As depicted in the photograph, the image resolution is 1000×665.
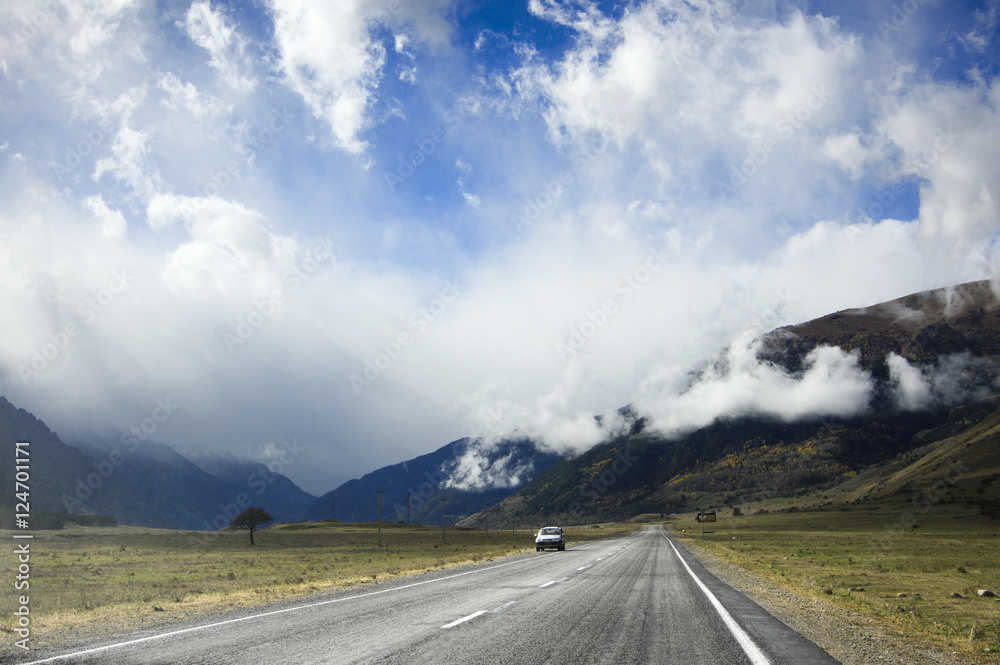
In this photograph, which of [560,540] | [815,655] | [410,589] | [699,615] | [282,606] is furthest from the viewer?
[560,540]

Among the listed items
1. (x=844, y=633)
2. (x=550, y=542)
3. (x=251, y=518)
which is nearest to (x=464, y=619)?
(x=844, y=633)

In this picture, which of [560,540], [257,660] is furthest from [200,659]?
[560,540]

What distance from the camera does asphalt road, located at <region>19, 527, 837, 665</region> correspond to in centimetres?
787

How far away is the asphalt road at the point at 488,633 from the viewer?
25.8ft

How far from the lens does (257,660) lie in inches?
300

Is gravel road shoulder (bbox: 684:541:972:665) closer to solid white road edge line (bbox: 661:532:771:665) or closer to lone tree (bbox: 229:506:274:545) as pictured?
solid white road edge line (bbox: 661:532:771:665)

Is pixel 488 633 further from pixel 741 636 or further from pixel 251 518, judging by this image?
pixel 251 518

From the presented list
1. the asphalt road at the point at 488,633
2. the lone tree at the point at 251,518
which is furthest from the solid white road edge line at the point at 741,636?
the lone tree at the point at 251,518

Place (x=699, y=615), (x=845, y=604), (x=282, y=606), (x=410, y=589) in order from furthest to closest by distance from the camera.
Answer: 1. (x=410, y=589)
2. (x=845, y=604)
3. (x=282, y=606)
4. (x=699, y=615)

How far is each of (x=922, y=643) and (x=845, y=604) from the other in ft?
19.3

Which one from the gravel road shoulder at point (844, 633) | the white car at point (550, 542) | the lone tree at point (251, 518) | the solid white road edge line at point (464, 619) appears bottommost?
the white car at point (550, 542)

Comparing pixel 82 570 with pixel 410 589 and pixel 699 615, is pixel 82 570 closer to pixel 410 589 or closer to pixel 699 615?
pixel 410 589

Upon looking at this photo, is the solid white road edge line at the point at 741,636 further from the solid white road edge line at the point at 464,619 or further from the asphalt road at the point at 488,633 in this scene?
the solid white road edge line at the point at 464,619

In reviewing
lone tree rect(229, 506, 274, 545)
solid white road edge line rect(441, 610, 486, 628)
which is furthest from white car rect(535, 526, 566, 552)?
lone tree rect(229, 506, 274, 545)
